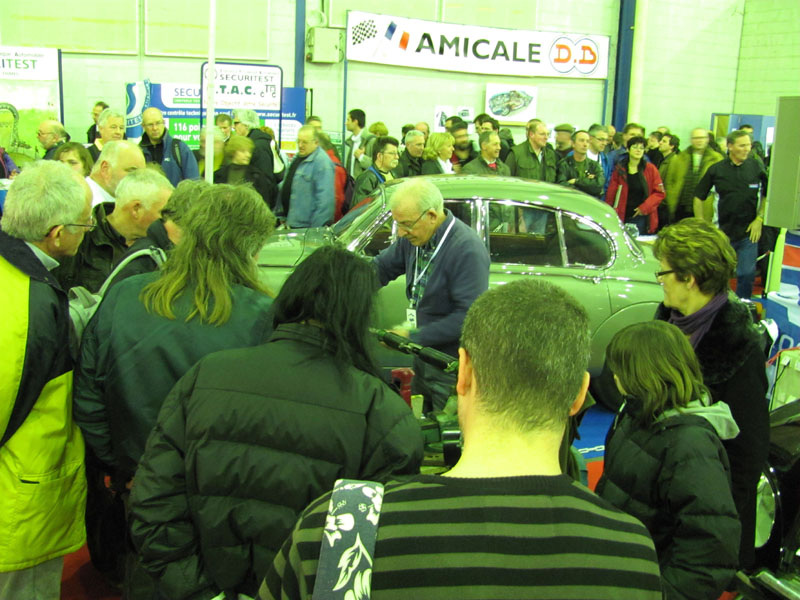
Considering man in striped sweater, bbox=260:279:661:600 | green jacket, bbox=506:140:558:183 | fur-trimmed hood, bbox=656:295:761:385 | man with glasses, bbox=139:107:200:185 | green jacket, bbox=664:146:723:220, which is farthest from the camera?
green jacket, bbox=664:146:723:220

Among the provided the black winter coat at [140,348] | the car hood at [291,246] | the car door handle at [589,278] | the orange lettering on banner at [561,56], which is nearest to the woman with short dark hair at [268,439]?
the black winter coat at [140,348]

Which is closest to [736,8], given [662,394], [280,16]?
[280,16]

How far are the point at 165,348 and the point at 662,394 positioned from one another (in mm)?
1459

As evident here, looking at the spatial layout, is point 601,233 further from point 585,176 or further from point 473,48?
point 473,48

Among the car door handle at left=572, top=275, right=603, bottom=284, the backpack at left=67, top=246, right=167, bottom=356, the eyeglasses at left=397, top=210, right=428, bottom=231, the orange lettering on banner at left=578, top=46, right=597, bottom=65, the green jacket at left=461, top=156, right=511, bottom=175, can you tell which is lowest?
the car door handle at left=572, top=275, right=603, bottom=284

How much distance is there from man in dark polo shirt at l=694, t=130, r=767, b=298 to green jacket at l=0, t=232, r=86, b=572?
8.31 m

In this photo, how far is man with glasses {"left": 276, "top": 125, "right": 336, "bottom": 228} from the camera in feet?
28.0

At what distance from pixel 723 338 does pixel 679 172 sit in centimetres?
902

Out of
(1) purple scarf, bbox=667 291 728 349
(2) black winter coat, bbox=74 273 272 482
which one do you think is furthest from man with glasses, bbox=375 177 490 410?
(2) black winter coat, bbox=74 273 272 482

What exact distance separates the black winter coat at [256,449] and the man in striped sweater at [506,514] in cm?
65

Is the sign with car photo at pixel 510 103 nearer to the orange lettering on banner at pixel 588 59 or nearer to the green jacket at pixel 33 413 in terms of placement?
the orange lettering on banner at pixel 588 59

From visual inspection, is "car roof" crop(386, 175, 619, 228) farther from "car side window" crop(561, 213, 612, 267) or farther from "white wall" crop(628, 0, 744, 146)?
"white wall" crop(628, 0, 744, 146)

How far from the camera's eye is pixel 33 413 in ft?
8.96

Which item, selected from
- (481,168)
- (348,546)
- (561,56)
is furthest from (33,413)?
(561,56)
